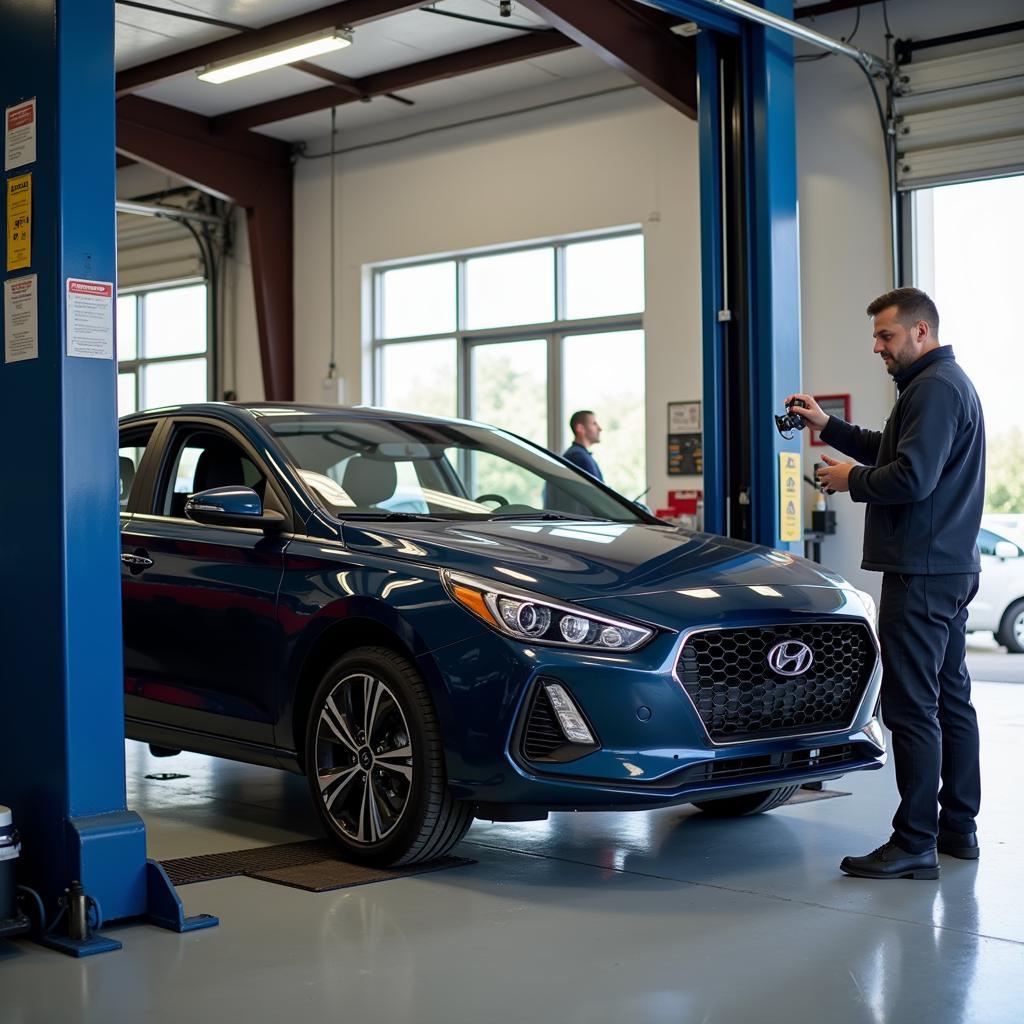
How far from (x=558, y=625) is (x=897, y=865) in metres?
1.27

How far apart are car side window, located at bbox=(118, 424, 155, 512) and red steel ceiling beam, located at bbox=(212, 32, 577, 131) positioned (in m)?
6.93

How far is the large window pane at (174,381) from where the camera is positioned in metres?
16.0

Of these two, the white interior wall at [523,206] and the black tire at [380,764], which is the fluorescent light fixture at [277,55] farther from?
the black tire at [380,764]

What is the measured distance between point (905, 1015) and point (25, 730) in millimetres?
2329

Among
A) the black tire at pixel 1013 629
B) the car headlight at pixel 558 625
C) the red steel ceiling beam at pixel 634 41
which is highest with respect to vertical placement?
the red steel ceiling beam at pixel 634 41

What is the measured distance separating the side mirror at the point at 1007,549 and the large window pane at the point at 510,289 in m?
4.42

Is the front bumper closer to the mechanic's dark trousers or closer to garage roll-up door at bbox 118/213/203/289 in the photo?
the mechanic's dark trousers

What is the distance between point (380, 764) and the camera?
4.28 m

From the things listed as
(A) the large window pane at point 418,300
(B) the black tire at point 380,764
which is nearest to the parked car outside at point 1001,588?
(A) the large window pane at point 418,300

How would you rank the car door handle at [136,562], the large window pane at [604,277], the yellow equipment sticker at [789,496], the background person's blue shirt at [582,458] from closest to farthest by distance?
the car door handle at [136,562] < the yellow equipment sticker at [789,496] < the background person's blue shirt at [582,458] < the large window pane at [604,277]

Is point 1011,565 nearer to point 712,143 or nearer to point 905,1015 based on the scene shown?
point 712,143

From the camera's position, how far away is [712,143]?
23.1ft

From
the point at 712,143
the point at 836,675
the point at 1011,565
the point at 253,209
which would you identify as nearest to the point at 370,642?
the point at 836,675

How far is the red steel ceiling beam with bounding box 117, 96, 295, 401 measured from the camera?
13828mm
